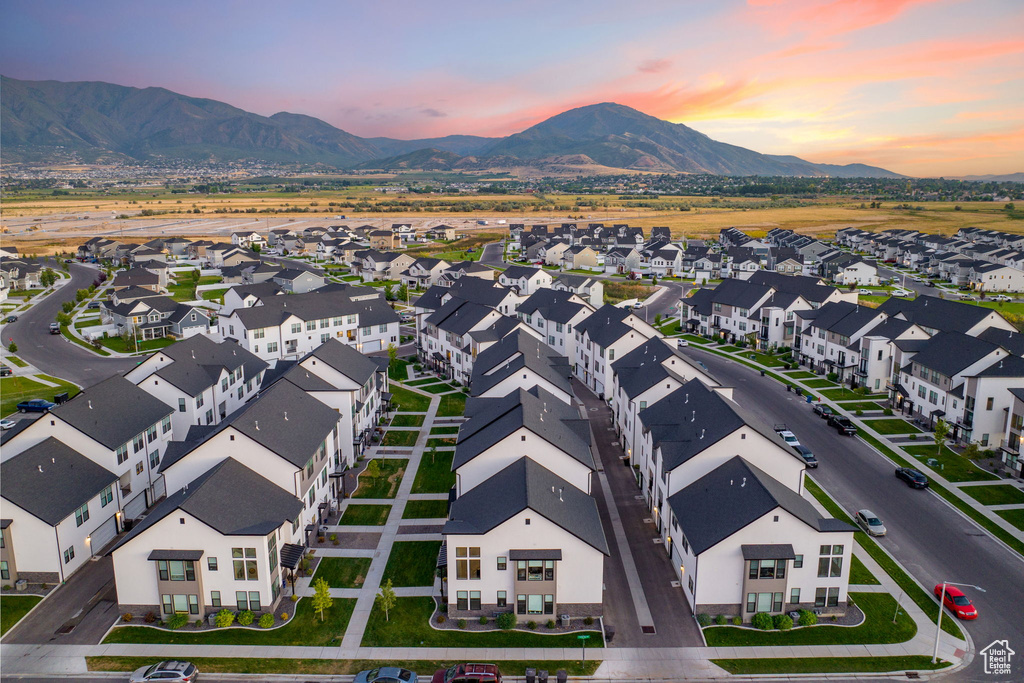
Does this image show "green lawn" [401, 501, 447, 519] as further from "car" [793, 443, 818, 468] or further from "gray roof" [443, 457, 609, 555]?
"car" [793, 443, 818, 468]

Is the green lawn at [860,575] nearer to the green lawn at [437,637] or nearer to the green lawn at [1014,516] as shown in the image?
the green lawn at [1014,516]

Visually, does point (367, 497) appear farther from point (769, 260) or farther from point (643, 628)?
point (769, 260)

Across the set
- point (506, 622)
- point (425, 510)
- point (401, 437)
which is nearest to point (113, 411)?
point (401, 437)

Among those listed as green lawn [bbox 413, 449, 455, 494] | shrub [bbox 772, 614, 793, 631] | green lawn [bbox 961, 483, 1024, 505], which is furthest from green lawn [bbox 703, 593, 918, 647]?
green lawn [bbox 413, 449, 455, 494]

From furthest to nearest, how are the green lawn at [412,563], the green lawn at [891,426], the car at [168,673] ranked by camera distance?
1. the green lawn at [891,426]
2. the green lawn at [412,563]
3. the car at [168,673]

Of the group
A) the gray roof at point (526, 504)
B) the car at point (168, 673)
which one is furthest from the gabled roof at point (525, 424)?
the car at point (168, 673)
